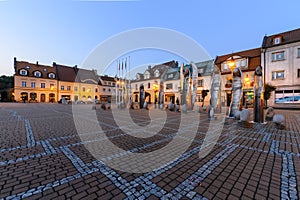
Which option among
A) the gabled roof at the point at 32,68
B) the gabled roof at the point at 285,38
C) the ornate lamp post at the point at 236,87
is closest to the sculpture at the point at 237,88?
the ornate lamp post at the point at 236,87

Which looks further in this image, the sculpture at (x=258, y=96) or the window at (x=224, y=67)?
the window at (x=224, y=67)

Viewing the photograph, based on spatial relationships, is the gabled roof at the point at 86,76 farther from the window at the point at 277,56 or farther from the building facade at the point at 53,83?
the window at the point at 277,56

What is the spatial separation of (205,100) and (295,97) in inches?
485

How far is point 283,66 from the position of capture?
20.5 m

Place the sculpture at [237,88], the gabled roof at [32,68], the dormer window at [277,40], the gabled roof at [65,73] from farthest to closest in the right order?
the gabled roof at [65,73], the gabled roof at [32,68], the dormer window at [277,40], the sculpture at [237,88]

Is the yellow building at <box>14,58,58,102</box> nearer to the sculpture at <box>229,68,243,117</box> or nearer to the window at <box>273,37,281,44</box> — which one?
the sculpture at <box>229,68,243,117</box>

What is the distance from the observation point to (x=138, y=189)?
7.88ft

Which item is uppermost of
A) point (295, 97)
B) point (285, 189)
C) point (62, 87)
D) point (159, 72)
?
point (159, 72)

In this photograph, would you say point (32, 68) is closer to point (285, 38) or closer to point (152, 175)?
point (152, 175)

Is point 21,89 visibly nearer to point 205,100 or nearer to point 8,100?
point 8,100

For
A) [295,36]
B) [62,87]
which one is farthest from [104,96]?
[295,36]

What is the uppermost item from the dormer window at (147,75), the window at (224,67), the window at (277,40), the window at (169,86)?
the window at (277,40)

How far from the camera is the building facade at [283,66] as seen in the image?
64.2 feet

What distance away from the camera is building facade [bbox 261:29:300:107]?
19.6 m
